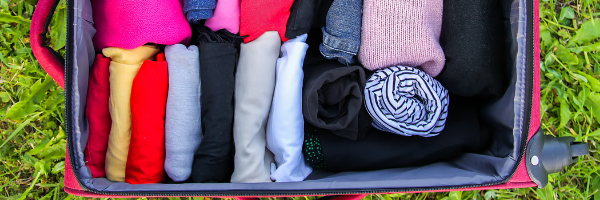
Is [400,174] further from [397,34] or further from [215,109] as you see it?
[215,109]

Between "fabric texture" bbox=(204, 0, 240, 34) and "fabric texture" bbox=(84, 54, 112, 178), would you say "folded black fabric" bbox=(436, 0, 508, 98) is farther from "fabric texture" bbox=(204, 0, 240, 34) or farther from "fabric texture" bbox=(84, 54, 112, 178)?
"fabric texture" bbox=(84, 54, 112, 178)

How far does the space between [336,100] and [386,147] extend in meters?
0.15

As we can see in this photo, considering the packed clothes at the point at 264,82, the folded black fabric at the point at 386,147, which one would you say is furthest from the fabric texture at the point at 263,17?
the folded black fabric at the point at 386,147

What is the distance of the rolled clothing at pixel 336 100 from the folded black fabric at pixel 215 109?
0.15 metres

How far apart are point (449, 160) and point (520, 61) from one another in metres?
0.26

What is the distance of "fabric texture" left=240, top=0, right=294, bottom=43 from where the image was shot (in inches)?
27.2

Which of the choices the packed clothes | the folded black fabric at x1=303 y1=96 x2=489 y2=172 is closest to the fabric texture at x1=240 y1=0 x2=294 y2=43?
the packed clothes

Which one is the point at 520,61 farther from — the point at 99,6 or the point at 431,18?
the point at 99,6

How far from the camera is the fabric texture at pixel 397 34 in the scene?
691mm

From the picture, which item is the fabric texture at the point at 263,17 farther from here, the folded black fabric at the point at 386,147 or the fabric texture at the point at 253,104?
the folded black fabric at the point at 386,147

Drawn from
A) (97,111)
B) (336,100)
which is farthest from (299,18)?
(97,111)

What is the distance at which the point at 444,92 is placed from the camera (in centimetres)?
74

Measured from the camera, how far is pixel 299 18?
70cm

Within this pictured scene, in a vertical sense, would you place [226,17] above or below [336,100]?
above
